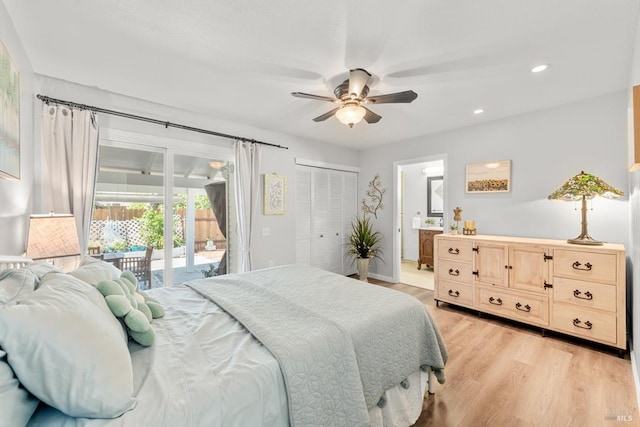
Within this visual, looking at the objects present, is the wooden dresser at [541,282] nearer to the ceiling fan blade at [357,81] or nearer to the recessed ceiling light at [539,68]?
the recessed ceiling light at [539,68]

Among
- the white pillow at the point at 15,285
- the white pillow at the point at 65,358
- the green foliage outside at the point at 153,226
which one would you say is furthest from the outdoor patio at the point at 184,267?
the white pillow at the point at 65,358

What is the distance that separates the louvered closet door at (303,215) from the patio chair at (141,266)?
2050mm

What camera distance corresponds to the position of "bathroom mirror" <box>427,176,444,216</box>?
6059 millimetres

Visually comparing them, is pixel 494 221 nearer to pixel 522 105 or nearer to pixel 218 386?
pixel 522 105

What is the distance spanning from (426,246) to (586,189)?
3.19m

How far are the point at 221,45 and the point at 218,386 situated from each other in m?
2.10

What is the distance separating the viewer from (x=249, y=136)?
386cm

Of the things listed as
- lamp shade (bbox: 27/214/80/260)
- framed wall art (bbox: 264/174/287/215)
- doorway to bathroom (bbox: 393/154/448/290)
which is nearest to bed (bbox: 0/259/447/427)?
lamp shade (bbox: 27/214/80/260)

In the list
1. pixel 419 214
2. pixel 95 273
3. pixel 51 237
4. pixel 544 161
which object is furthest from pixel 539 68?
pixel 419 214

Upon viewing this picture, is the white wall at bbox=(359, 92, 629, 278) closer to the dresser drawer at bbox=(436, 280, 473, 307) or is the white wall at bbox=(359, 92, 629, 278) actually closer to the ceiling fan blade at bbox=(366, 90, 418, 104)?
the dresser drawer at bbox=(436, 280, 473, 307)

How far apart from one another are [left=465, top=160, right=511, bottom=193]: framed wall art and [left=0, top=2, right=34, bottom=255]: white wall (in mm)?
4502

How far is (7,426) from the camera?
69 cm

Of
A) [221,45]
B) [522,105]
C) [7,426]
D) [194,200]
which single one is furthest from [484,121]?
[7,426]

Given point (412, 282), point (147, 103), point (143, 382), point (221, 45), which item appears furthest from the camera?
point (412, 282)
